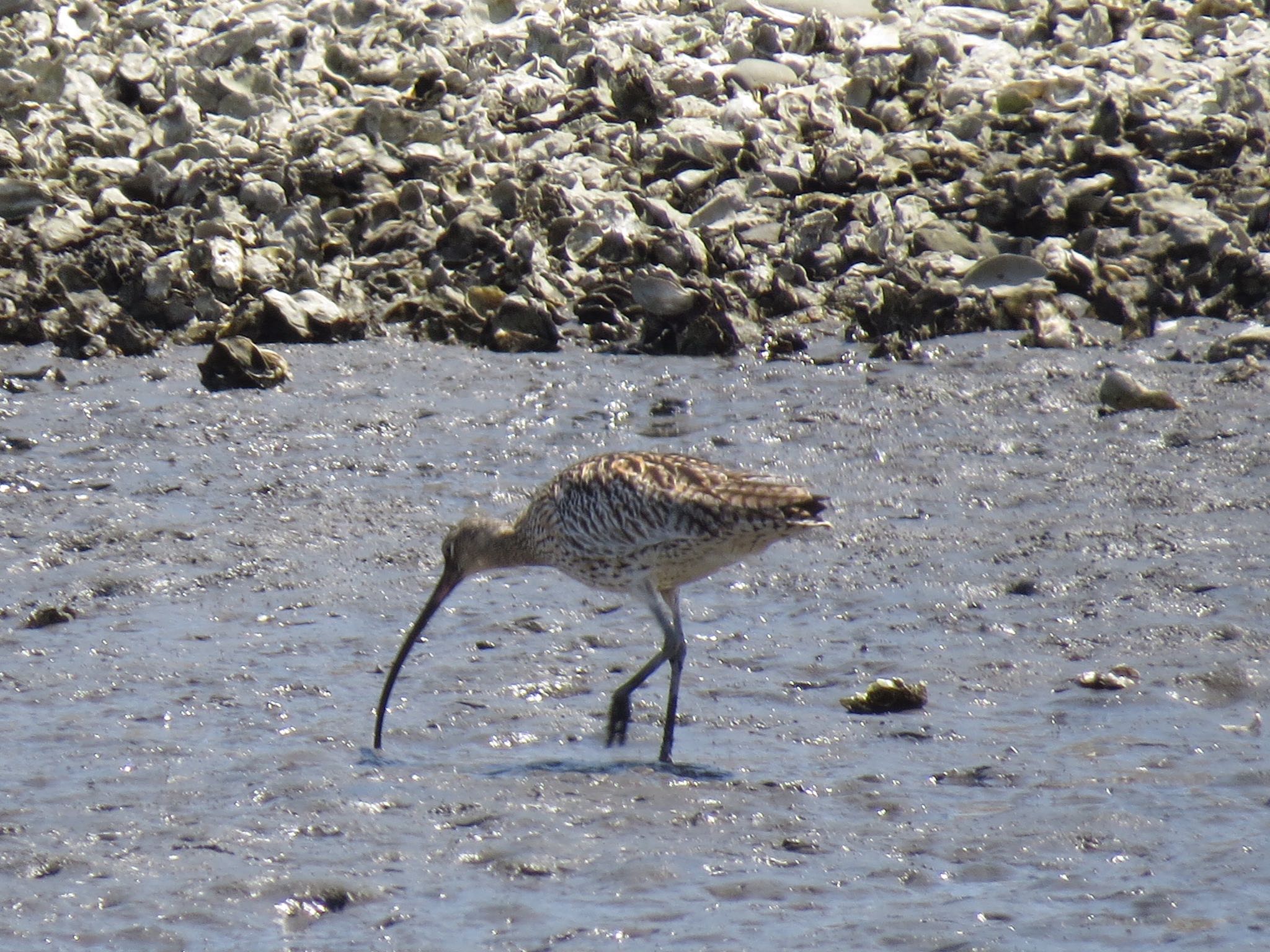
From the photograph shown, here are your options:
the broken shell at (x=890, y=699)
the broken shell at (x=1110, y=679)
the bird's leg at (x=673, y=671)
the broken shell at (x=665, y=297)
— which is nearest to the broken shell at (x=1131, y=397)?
the broken shell at (x=665, y=297)

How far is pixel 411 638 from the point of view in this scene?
259 inches

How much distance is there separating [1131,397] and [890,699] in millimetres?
3801

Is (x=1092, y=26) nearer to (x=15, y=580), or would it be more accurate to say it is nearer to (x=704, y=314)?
(x=704, y=314)

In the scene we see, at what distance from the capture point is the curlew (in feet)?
20.4

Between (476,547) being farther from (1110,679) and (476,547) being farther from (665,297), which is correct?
(665,297)

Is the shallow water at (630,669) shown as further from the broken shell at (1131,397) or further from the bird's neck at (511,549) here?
the bird's neck at (511,549)

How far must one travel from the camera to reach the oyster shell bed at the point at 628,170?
37.0 feet

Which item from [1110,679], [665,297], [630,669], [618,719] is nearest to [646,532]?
[618,719]

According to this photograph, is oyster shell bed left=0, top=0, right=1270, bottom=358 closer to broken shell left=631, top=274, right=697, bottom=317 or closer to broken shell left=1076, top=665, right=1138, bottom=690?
broken shell left=631, top=274, right=697, bottom=317

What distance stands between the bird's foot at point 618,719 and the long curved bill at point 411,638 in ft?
2.50

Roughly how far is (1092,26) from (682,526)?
952 cm

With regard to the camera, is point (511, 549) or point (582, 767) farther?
point (511, 549)

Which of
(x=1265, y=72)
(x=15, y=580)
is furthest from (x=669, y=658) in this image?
(x=1265, y=72)

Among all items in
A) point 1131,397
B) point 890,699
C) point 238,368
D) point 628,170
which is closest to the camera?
point 890,699
